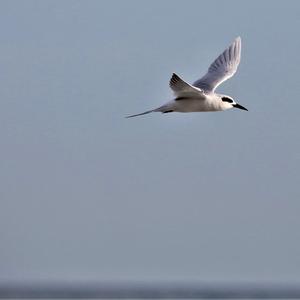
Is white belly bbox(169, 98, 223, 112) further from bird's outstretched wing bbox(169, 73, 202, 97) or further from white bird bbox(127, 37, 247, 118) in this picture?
bird's outstretched wing bbox(169, 73, 202, 97)

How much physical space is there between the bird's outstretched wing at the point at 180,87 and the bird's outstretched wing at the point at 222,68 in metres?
4.40

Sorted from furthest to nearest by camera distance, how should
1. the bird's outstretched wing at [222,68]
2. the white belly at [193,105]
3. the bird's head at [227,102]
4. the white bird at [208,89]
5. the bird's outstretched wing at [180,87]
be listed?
the bird's outstretched wing at [222,68] < the bird's head at [227,102] < the white belly at [193,105] < the white bird at [208,89] < the bird's outstretched wing at [180,87]

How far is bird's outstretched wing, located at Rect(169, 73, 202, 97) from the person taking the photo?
2097cm

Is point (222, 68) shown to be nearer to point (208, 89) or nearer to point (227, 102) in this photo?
point (208, 89)

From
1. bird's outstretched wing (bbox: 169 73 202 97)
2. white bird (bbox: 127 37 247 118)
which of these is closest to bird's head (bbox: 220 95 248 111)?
white bird (bbox: 127 37 247 118)

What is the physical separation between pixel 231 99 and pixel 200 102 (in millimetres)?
2595

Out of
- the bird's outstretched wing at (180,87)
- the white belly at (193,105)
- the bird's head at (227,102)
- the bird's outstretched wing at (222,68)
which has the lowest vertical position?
the bird's outstretched wing at (180,87)

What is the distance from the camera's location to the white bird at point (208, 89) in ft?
74.4

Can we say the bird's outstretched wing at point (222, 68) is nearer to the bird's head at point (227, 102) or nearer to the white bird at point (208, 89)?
the white bird at point (208, 89)

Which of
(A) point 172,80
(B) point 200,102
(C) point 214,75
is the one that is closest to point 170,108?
(B) point 200,102

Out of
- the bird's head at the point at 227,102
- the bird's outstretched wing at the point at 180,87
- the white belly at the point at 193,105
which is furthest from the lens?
the bird's head at the point at 227,102

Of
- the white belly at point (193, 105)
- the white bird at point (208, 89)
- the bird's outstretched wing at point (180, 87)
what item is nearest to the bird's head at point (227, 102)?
the white bird at point (208, 89)

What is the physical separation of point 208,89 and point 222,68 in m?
3.01

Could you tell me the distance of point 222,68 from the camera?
30188 mm
